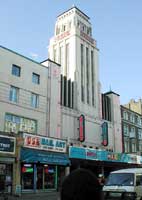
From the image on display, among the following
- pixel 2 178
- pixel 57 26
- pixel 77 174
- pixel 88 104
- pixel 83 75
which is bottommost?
pixel 2 178

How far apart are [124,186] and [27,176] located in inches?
578

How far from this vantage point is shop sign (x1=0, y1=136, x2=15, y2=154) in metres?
26.9

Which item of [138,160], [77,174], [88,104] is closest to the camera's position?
[77,174]

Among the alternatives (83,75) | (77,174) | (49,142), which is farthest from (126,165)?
(77,174)

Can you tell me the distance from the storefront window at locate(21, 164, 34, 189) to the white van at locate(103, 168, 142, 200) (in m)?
13.3

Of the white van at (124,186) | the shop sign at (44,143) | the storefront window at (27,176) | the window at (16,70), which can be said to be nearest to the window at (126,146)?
the shop sign at (44,143)

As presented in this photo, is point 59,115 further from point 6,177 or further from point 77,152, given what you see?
point 6,177

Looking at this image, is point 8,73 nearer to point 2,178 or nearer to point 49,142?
point 49,142

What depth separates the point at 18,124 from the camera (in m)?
33.0

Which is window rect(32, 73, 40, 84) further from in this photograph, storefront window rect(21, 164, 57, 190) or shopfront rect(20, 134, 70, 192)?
storefront window rect(21, 164, 57, 190)

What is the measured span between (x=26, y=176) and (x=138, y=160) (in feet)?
75.3

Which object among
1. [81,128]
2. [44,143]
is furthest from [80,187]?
[81,128]

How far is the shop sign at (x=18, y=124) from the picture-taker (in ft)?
105

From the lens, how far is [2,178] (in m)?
27.1
